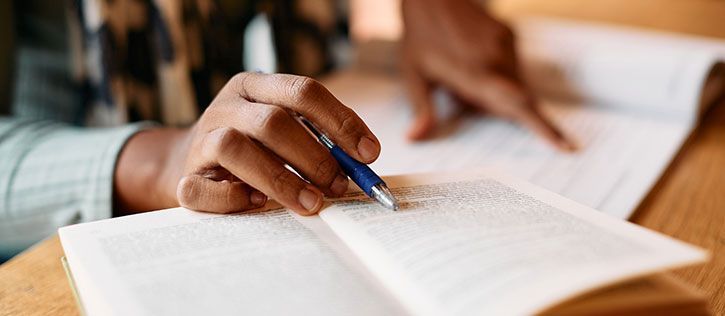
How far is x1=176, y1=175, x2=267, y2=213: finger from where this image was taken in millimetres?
517

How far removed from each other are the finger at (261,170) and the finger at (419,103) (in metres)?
0.37

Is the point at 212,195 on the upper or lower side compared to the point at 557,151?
upper

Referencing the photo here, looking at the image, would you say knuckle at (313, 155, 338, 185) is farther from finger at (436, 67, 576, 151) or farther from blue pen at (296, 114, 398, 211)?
finger at (436, 67, 576, 151)

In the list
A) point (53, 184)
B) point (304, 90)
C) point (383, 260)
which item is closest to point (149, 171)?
point (53, 184)

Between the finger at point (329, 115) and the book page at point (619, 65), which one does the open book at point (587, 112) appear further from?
the finger at point (329, 115)

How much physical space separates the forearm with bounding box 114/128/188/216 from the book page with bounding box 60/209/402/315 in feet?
0.53

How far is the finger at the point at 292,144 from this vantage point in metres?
0.53

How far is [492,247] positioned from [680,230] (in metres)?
0.32

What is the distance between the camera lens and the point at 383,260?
1.40 feet

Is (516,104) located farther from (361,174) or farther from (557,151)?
(361,174)

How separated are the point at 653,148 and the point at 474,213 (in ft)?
1.53

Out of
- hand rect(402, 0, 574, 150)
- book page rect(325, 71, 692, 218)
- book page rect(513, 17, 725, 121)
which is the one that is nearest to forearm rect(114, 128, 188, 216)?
book page rect(325, 71, 692, 218)

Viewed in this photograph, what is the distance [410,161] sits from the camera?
2.59 feet

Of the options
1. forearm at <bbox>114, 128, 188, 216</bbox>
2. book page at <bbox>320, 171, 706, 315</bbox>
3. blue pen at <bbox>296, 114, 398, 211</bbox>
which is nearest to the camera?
book page at <bbox>320, 171, 706, 315</bbox>
